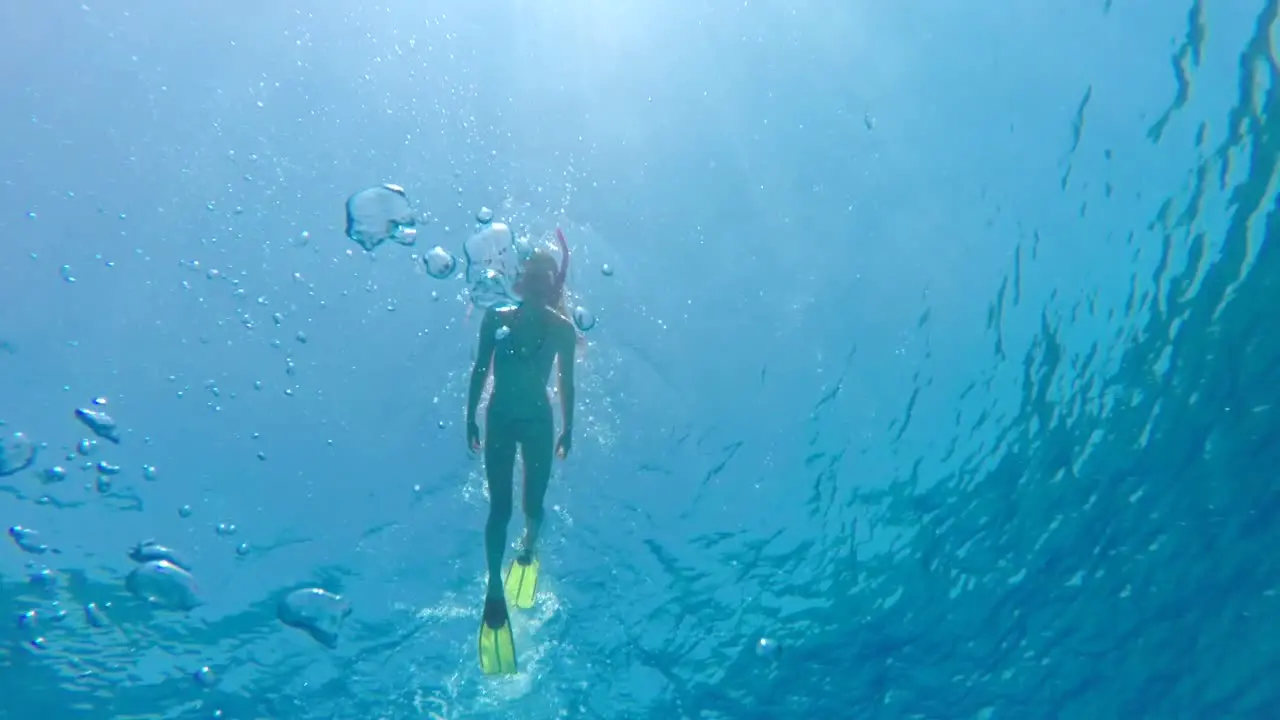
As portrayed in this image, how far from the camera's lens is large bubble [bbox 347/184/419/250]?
7.04m

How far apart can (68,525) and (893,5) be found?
12.4m

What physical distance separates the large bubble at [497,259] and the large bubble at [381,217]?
58 centimetres

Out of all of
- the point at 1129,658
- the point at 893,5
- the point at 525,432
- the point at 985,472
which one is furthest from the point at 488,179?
the point at 1129,658

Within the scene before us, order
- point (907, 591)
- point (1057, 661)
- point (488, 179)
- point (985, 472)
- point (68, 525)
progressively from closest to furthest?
point (488, 179) < point (68, 525) < point (985, 472) < point (907, 591) < point (1057, 661)

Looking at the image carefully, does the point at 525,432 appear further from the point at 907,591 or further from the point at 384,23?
the point at 907,591

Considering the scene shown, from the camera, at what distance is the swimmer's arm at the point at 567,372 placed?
7.79 meters

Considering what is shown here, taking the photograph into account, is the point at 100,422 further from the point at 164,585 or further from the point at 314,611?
the point at 314,611

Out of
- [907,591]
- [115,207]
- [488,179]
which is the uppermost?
[115,207]

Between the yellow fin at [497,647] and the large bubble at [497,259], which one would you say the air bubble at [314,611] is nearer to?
the yellow fin at [497,647]

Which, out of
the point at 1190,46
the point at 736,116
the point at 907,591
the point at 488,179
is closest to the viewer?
the point at 488,179

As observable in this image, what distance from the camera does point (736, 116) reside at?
7.87 meters

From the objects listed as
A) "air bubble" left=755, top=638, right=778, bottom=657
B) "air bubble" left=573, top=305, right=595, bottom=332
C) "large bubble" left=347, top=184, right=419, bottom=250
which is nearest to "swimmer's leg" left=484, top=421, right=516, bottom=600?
"air bubble" left=573, top=305, right=595, bottom=332

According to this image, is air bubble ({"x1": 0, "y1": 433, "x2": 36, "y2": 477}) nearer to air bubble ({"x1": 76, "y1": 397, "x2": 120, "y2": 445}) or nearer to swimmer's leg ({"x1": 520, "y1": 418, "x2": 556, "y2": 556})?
air bubble ({"x1": 76, "y1": 397, "x2": 120, "y2": 445})

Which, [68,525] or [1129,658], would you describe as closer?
[68,525]
